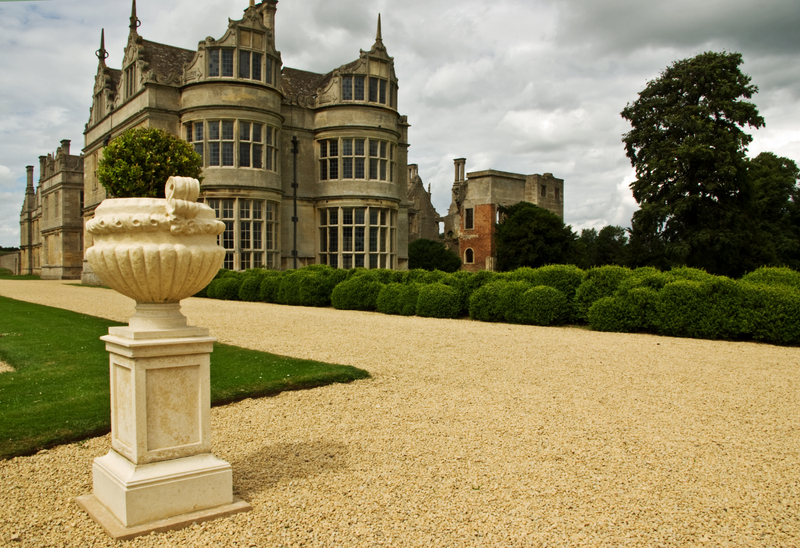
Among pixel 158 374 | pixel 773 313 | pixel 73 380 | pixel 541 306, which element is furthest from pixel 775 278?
pixel 73 380

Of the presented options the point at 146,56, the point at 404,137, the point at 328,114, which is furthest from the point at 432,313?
the point at 146,56

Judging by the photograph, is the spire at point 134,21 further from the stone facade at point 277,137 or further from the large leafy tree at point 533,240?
the large leafy tree at point 533,240

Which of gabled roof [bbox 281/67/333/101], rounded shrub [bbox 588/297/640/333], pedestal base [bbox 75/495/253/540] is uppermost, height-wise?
gabled roof [bbox 281/67/333/101]

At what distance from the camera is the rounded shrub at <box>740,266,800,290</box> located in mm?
10185

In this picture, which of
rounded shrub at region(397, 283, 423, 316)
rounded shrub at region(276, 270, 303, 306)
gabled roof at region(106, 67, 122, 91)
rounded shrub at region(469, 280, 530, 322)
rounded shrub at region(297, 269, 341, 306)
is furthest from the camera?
gabled roof at region(106, 67, 122, 91)

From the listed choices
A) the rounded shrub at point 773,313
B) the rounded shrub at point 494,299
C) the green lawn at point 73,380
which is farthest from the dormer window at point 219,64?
the rounded shrub at point 773,313

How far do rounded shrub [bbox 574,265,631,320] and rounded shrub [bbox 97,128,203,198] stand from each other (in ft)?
35.4

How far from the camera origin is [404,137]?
1075 inches

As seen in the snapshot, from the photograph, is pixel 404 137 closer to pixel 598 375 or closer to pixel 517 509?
pixel 598 375

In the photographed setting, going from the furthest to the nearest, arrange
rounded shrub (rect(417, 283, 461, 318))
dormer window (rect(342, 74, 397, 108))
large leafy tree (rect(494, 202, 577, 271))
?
large leafy tree (rect(494, 202, 577, 271)) → dormer window (rect(342, 74, 397, 108)) → rounded shrub (rect(417, 283, 461, 318))

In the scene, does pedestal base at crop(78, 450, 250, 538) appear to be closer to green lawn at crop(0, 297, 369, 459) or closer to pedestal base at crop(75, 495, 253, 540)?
pedestal base at crop(75, 495, 253, 540)

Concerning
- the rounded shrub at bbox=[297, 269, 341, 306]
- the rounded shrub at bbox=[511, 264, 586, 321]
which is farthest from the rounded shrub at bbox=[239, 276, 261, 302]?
the rounded shrub at bbox=[511, 264, 586, 321]

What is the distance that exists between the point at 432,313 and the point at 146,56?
1831 cm

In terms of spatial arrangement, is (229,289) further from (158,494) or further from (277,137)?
(158,494)
